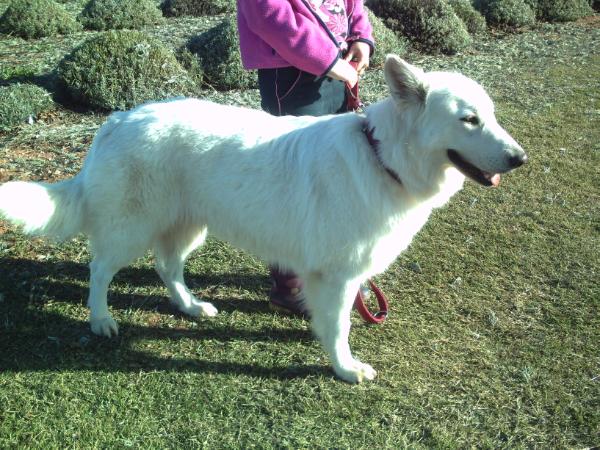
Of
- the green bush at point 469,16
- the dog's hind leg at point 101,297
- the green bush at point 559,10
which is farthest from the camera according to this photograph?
the green bush at point 559,10

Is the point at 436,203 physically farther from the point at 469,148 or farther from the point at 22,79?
the point at 22,79

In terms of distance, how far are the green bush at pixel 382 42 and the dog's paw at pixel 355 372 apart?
7161 millimetres

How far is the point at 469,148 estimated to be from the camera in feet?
8.96

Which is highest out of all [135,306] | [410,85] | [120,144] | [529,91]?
[410,85]

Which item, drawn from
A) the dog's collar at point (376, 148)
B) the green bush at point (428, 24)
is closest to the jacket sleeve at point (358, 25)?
the dog's collar at point (376, 148)

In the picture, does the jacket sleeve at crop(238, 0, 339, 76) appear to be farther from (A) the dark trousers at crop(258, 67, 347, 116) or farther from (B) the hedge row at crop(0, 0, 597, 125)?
(B) the hedge row at crop(0, 0, 597, 125)

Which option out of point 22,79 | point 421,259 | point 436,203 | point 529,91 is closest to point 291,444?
point 436,203

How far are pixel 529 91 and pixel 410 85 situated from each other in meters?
7.04

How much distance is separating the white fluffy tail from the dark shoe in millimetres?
1439

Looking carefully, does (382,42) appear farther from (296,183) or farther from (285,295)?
(296,183)

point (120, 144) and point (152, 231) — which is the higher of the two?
point (120, 144)

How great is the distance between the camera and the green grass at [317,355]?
10.0 ft

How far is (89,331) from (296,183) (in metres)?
1.86

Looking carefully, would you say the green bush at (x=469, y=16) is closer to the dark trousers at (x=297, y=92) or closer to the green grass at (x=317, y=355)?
the green grass at (x=317, y=355)
